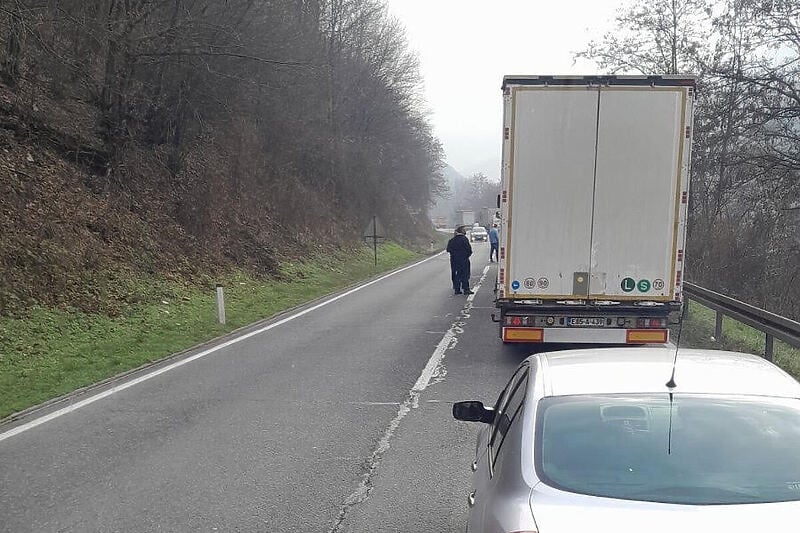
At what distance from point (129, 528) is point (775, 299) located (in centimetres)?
1937

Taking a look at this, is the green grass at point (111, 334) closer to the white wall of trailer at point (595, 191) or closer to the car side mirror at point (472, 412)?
the car side mirror at point (472, 412)

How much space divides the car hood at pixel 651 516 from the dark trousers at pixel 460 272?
16320 mm

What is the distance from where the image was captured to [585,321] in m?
9.32

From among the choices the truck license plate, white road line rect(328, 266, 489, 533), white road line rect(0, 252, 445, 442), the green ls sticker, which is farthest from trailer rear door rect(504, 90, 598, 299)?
white road line rect(0, 252, 445, 442)

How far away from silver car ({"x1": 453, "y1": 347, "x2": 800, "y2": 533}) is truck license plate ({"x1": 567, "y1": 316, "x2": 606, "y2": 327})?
614 cm

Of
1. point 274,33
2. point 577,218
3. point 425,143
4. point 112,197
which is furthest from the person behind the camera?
point 425,143

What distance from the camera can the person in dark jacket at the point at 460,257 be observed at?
18.5 meters

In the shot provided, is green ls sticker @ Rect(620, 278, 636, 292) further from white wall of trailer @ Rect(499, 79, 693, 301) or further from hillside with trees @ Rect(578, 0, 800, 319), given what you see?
hillside with trees @ Rect(578, 0, 800, 319)

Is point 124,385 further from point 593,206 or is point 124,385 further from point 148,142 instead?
point 148,142

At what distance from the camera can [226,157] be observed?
27484mm

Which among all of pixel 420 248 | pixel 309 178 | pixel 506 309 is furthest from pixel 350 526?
pixel 420 248

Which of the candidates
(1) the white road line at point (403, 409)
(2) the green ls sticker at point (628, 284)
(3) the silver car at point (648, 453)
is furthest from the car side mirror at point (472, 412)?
(2) the green ls sticker at point (628, 284)

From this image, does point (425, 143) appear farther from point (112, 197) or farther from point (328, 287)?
point (112, 197)

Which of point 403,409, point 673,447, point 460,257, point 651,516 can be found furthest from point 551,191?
point 460,257
